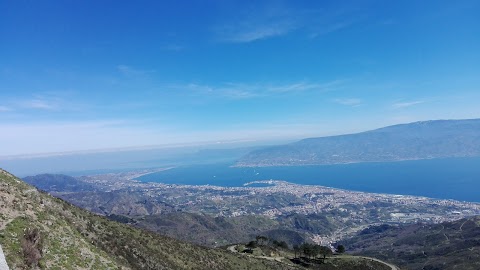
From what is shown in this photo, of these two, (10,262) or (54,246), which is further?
(54,246)

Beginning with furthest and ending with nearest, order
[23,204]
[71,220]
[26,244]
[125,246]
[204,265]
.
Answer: [204,265] < [125,246] < [71,220] < [23,204] < [26,244]

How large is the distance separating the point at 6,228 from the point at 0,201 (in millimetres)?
4464

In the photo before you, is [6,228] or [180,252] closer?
[6,228]

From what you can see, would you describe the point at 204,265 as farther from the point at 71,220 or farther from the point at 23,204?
the point at 23,204

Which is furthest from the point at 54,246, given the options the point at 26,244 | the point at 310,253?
the point at 310,253

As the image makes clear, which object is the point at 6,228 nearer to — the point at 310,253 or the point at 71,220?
the point at 71,220

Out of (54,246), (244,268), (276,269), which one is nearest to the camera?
(54,246)

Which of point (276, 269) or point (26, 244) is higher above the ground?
point (26, 244)

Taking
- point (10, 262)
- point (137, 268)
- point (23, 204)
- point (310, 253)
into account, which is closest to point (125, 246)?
point (137, 268)

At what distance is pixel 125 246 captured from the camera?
3919 cm

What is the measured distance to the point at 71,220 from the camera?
1372 inches

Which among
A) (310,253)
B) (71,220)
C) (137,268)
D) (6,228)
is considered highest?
(6,228)


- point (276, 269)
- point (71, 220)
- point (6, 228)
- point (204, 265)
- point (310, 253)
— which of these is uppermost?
point (6, 228)

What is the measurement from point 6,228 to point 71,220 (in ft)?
41.8
